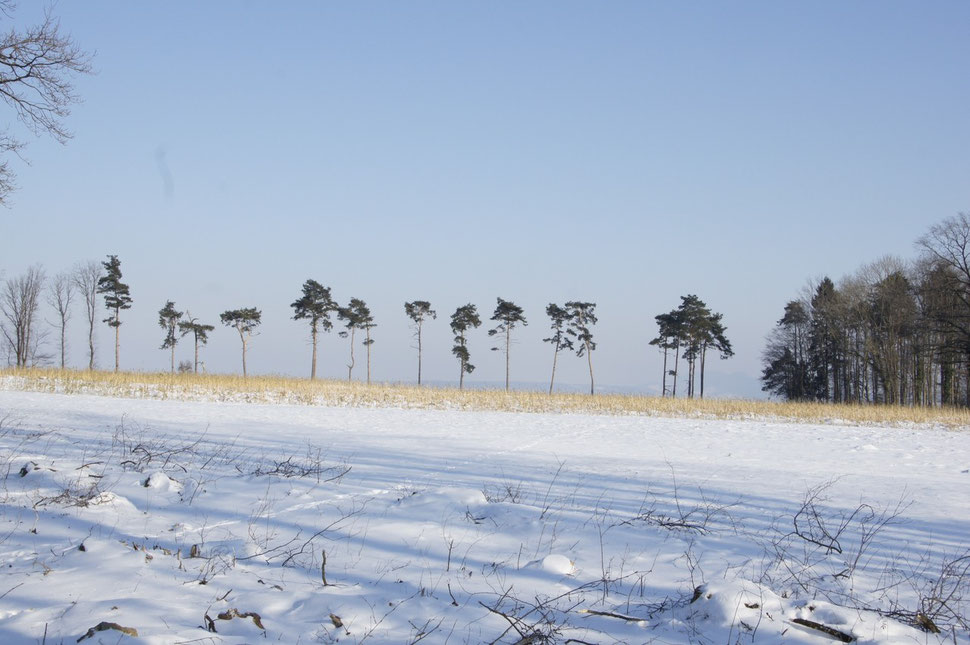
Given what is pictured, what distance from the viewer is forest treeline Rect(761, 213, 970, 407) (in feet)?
131

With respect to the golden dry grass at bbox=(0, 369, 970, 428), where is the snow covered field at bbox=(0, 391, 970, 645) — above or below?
above

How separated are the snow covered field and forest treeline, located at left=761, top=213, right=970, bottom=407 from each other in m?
41.5

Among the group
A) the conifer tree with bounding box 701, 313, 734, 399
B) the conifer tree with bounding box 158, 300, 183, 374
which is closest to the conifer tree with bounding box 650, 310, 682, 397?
the conifer tree with bounding box 701, 313, 734, 399

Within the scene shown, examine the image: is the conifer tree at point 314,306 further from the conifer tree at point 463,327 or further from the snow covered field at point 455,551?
the snow covered field at point 455,551

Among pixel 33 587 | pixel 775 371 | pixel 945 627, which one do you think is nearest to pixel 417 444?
pixel 33 587

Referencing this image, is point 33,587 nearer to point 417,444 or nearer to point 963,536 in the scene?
point 963,536

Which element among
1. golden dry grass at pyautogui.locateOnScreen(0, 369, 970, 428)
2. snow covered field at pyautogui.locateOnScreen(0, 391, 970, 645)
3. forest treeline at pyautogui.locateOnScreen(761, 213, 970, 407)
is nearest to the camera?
snow covered field at pyautogui.locateOnScreen(0, 391, 970, 645)

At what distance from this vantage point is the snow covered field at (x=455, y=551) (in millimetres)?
2738

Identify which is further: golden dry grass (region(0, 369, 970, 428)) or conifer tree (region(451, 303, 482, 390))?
conifer tree (region(451, 303, 482, 390))

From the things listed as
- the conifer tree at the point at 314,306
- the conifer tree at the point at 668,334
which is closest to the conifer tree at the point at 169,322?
the conifer tree at the point at 314,306

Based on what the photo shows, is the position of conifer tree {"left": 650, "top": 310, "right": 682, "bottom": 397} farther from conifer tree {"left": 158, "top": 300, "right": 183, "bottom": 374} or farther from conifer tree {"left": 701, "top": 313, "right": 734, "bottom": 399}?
conifer tree {"left": 158, "top": 300, "right": 183, "bottom": 374}

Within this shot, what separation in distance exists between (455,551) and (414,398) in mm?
23247

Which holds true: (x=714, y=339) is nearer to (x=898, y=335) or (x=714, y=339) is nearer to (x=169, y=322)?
(x=898, y=335)

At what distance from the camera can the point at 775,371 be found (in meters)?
60.6
